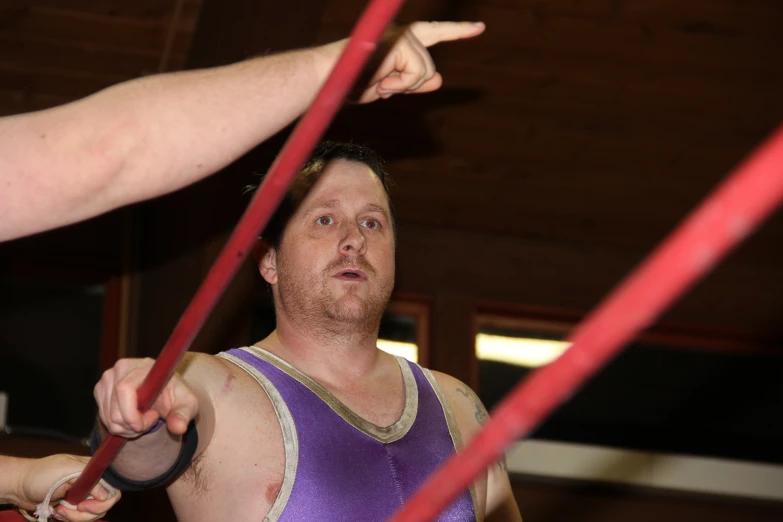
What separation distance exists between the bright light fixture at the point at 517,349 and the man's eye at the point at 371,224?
7.47 ft

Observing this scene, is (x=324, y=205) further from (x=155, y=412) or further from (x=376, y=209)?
(x=155, y=412)

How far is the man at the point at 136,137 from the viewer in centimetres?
91

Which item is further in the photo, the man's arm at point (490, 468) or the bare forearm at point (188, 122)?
the man's arm at point (490, 468)

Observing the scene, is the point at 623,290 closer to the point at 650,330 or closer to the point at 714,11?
the point at 714,11

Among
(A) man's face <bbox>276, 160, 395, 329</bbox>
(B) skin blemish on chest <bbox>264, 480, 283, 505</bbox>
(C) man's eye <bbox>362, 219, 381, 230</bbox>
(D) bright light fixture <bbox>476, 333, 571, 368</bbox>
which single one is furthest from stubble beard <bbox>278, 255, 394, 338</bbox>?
(D) bright light fixture <bbox>476, 333, 571, 368</bbox>

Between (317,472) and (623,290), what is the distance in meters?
1.41

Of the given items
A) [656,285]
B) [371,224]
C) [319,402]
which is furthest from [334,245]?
[656,285]

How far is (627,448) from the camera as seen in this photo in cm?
474

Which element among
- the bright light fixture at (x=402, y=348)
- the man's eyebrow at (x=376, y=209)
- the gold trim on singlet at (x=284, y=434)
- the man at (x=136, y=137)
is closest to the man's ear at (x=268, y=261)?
the man's eyebrow at (x=376, y=209)

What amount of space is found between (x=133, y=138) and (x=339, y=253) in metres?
1.48

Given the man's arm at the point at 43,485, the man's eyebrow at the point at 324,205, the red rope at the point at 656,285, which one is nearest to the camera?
the red rope at the point at 656,285

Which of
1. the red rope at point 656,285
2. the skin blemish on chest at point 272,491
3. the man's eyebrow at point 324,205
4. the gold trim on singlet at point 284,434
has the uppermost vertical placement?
the man's eyebrow at point 324,205

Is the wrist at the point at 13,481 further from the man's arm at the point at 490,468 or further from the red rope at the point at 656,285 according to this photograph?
the red rope at the point at 656,285

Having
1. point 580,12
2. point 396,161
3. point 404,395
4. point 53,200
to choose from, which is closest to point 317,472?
point 404,395
